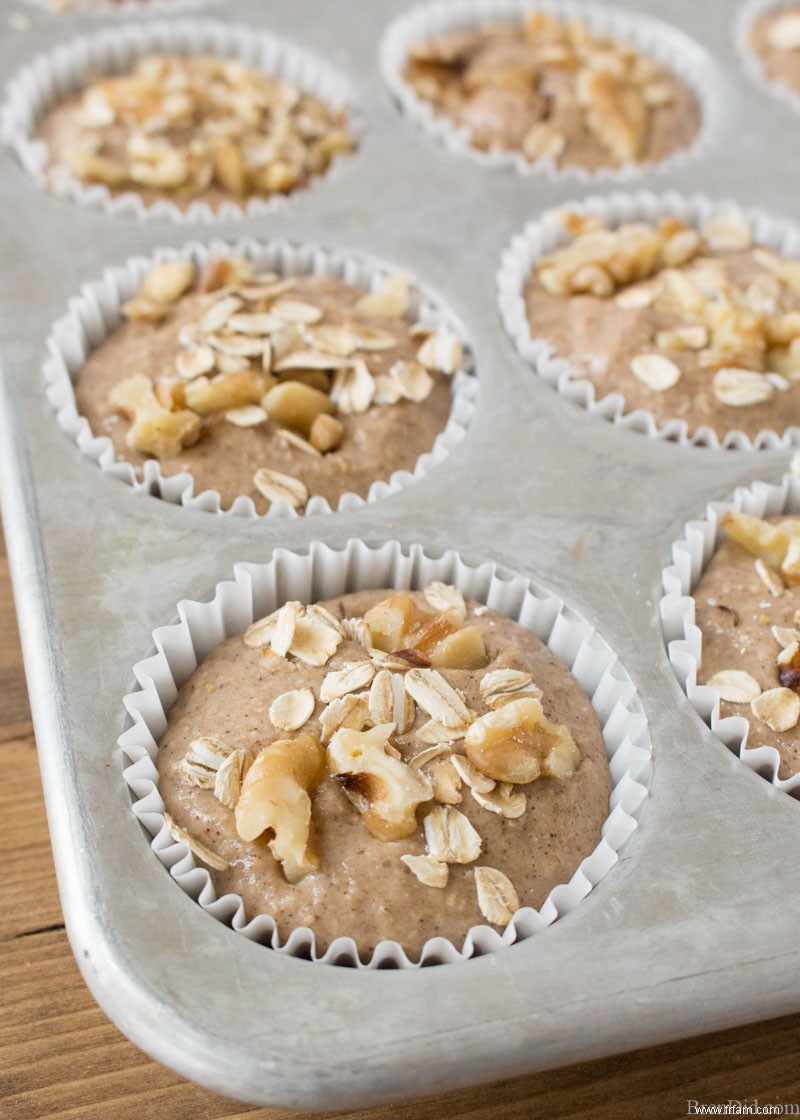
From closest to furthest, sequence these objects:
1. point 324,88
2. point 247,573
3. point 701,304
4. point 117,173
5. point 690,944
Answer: point 690,944, point 247,573, point 701,304, point 117,173, point 324,88

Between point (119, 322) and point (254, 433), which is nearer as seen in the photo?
point (254, 433)

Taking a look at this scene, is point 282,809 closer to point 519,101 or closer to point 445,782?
point 445,782

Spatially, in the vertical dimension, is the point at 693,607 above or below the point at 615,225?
below

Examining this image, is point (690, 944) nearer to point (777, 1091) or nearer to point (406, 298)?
point (777, 1091)

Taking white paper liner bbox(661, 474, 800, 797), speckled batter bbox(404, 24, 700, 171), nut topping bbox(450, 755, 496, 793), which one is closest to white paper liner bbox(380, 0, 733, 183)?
speckled batter bbox(404, 24, 700, 171)

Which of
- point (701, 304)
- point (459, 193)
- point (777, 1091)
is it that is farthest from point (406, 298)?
point (777, 1091)

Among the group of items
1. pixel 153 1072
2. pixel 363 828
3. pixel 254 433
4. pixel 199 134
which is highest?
pixel 199 134

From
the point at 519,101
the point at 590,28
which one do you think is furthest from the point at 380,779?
the point at 590,28

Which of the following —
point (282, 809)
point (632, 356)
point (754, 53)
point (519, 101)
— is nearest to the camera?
point (282, 809)
